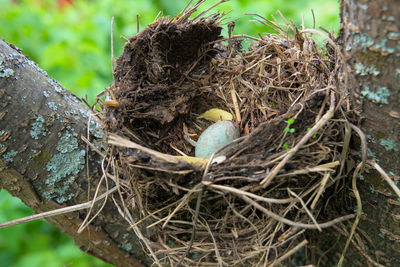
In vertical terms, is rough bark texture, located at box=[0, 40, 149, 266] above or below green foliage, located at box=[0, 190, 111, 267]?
above

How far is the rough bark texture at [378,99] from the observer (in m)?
0.94

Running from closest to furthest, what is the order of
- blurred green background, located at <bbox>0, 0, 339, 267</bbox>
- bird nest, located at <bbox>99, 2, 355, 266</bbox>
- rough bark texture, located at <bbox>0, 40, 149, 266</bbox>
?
bird nest, located at <bbox>99, 2, 355, 266</bbox>, rough bark texture, located at <bbox>0, 40, 149, 266</bbox>, blurred green background, located at <bbox>0, 0, 339, 267</bbox>

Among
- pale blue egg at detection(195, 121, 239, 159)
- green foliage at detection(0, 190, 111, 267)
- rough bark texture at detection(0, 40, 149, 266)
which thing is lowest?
green foliage at detection(0, 190, 111, 267)

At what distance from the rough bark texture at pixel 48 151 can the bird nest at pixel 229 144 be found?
15 centimetres

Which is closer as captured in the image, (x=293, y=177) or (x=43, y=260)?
(x=293, y=177)

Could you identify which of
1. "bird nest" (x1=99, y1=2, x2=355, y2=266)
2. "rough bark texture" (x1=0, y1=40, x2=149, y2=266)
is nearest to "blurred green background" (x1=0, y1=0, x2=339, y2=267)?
"bird nest" (x1=99, y1=2, x2=355, y2=266)

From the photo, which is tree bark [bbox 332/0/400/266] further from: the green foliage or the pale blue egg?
the green foliage

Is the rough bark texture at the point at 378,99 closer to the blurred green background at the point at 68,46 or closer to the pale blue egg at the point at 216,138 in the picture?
the pale blue egg at the point at 216,138

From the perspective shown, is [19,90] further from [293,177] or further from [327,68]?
[327,68]

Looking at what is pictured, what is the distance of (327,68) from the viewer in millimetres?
1359

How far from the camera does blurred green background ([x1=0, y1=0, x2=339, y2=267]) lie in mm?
2537

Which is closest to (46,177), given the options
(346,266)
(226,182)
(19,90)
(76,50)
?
(19,90)

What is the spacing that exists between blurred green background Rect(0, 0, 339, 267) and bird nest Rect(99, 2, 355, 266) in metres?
0.81

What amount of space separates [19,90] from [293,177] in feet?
3.34
